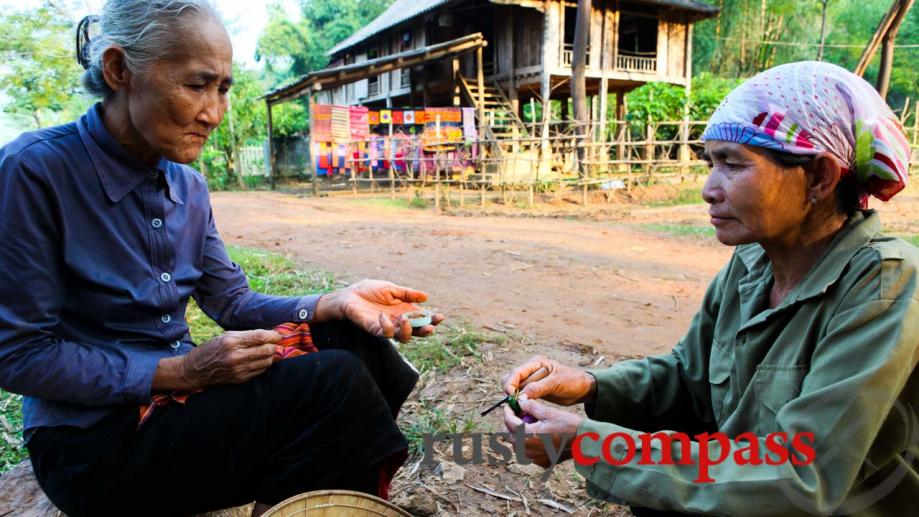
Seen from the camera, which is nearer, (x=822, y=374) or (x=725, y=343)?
(x=822, y=374)

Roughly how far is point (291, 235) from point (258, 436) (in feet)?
25.0

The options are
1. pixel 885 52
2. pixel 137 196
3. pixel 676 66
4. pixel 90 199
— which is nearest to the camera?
pixel 90 199

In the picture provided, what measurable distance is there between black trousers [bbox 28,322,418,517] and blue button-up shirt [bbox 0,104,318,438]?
0.32 ft

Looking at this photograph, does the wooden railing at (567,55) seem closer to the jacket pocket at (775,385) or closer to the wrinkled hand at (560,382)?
the wrinkled hand at (560,382)

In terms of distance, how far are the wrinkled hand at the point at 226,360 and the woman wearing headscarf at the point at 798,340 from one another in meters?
0.69

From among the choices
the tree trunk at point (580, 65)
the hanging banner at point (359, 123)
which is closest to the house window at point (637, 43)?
the tree trunk at point (580, 65)

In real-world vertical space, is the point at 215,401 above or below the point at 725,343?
below

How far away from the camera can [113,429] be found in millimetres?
1553

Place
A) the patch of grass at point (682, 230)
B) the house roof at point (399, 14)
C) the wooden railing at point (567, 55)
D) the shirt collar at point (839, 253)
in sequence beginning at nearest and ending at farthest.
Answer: the shirt collar at point (839, 253) → the patch of grass at point (682, 230) → the wooden railing at point (567, 55) → the house roof at point (399, 14)

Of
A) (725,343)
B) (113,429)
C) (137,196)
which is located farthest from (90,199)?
(725,343)

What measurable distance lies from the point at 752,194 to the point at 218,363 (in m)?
1.41

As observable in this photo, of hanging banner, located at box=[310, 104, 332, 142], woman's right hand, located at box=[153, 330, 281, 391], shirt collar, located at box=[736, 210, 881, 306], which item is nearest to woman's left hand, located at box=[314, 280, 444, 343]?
woman's right hand, located at box=[153, 330, 281, 391]

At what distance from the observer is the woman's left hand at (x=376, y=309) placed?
76.2 inches

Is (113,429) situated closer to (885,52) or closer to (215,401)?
(215,401)
